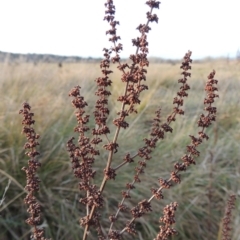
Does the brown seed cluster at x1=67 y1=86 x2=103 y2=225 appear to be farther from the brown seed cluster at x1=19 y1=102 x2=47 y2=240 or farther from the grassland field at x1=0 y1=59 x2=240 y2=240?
the grassland field at x1=0 y1=59 x2=240 y2=240

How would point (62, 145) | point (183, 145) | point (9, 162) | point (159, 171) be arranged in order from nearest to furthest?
point (9, 162) < point (62, 145) < point (159, 171) < point (183, 145)

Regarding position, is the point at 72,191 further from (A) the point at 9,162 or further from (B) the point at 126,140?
(B) the point at 126,140

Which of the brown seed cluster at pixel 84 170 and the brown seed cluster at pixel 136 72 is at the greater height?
the brown seed cluster at pixel 136 72

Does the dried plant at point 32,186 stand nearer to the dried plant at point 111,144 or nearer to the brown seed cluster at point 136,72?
the dried plant at point 111,144

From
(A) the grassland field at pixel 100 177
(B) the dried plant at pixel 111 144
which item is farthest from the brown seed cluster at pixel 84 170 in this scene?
(A) the grassland field at pixel 100 177

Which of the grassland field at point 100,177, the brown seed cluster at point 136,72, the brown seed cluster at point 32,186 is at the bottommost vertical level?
the grassland field at point 100,177

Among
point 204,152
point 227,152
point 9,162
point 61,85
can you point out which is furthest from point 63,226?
point 61,85

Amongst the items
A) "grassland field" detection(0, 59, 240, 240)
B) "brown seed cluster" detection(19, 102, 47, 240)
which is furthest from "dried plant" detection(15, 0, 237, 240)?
"grassland field" detection(0, 59, 240, 240)

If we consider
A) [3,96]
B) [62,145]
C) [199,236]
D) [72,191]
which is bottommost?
[199,236]

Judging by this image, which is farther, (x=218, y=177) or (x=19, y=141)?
(x=218, y=177)

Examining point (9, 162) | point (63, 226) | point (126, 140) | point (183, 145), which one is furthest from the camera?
A: point (183, 145)

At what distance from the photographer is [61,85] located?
4.00m

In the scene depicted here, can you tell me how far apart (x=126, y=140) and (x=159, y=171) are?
349 millimetres

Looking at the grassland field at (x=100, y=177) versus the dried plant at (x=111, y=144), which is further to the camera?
the grassland field at (x=100, y=177)
